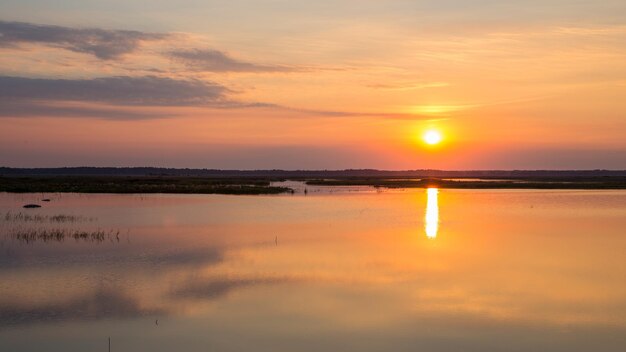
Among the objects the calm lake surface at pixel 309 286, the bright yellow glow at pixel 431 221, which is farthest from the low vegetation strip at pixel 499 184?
the calm lake surface at pixel 309 286

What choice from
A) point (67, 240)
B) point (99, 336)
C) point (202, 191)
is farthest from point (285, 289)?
point (202, 191)

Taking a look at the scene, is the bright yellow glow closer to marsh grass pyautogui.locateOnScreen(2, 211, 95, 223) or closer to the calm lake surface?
the calm lake surface

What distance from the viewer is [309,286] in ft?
53.3

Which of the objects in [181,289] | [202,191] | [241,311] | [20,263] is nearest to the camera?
[241,311]

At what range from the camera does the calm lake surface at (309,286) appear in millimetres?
11867

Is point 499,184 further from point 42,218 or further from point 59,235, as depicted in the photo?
point 59,235

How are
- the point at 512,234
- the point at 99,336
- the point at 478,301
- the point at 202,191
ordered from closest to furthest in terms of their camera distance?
the point at 99,336 → the point at 478,301 → the point at 512,234 → the point at 202,191

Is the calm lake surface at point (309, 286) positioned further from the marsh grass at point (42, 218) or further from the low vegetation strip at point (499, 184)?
the low vegetation strip at point (499, 184)

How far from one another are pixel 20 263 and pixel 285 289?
28.9 feet

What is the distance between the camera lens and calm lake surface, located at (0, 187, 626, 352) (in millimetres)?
11867

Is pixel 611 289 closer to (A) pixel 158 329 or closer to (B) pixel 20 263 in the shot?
(A) pixel 158 329

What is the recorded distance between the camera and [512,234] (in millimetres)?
27844

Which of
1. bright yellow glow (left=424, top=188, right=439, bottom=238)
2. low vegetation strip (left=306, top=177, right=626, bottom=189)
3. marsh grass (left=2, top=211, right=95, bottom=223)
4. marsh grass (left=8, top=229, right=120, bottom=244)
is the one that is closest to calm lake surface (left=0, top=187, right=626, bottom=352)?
marsh grass (left=8, top=229, right=120, bottom=244)

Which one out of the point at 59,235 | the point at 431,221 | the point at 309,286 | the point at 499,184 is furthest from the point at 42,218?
the point at 499,184
